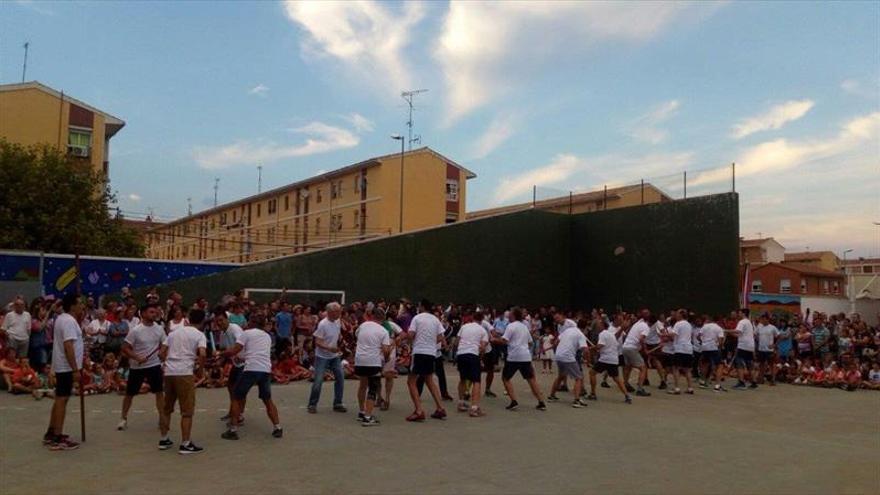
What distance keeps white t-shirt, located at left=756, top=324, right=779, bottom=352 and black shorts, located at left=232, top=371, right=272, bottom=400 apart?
12.8 meters

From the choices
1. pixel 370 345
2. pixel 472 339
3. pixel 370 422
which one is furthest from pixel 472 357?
pixel 370 422

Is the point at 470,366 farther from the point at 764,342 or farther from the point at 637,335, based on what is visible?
the point at 764,342

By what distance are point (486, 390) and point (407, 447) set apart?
492 centimetres

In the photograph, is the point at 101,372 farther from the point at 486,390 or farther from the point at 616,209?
the point at 616,209

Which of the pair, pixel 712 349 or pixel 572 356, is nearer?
pixel 572 356

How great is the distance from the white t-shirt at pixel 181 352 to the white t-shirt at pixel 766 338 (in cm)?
1377

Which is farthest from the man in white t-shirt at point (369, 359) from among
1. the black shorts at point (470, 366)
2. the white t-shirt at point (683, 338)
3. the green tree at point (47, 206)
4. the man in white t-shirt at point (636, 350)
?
the green tree at point (47, 206)

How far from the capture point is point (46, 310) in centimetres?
1355

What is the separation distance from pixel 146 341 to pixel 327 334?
9.32ft

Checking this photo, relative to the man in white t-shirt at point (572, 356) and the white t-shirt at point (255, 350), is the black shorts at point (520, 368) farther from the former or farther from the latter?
the white t-shirt at point (255, 350)

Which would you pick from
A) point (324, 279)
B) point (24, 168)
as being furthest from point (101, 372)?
point (24, 168)

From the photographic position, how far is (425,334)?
10.8m

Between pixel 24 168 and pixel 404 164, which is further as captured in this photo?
pixel 404 164

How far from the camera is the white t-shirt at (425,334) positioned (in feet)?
35.0
